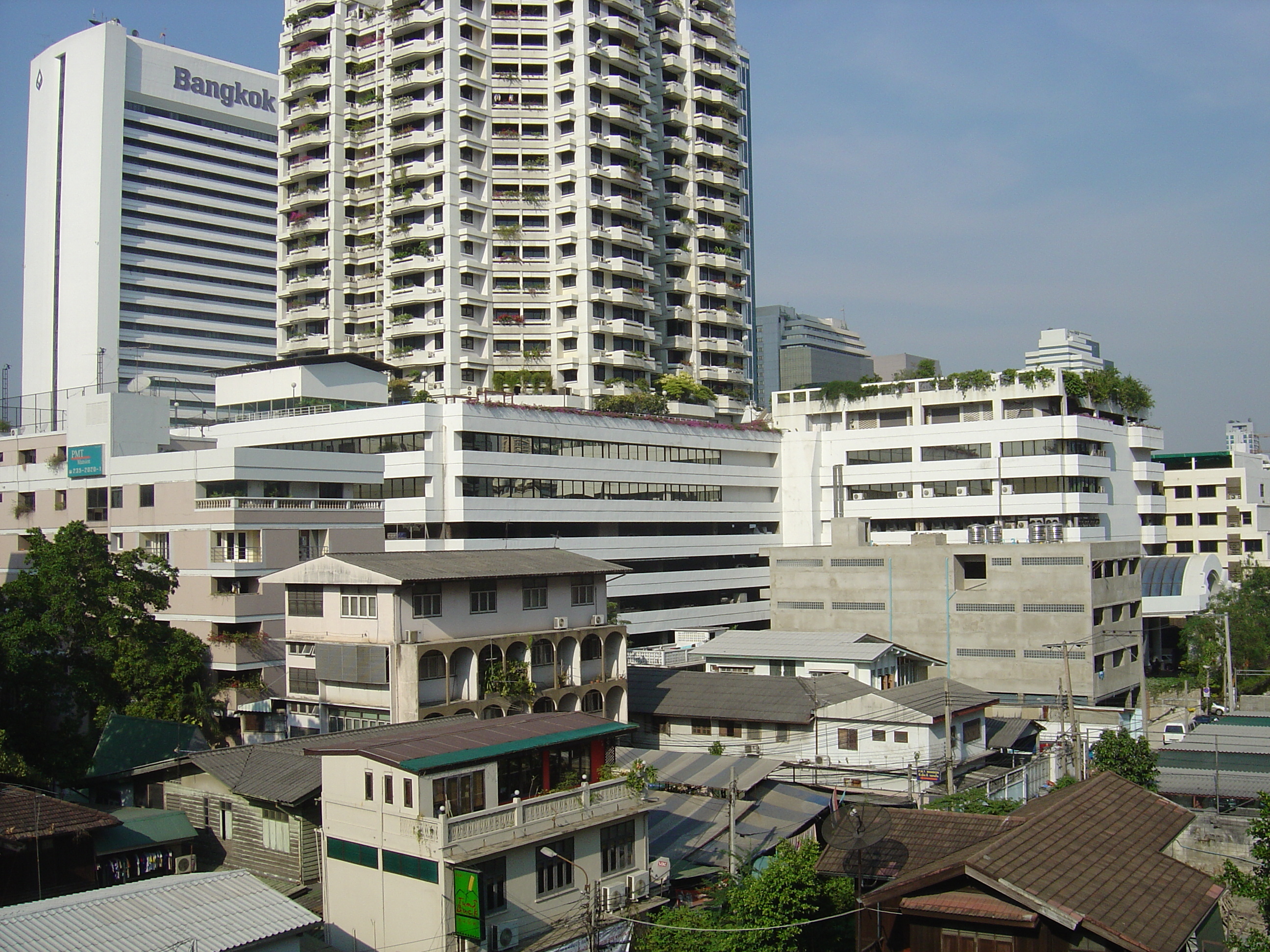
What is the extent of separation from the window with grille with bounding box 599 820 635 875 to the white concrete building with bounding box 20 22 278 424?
99744mm

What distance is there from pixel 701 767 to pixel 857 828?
60.7 ft

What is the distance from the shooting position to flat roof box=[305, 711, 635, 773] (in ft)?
79.3

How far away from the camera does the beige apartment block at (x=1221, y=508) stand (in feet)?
325

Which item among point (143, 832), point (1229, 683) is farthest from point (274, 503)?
point (1229, 683)

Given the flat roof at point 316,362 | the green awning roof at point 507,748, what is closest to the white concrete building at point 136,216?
the flat roof at point 316,362

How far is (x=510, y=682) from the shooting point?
36875 millimetres

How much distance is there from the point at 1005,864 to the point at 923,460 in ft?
229

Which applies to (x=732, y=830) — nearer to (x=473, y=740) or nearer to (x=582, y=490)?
(x=473, y=740)

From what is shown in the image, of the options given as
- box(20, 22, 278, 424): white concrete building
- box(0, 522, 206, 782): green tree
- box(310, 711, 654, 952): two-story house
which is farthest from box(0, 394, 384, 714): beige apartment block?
box(20, 22, 278, 424): white concrete building

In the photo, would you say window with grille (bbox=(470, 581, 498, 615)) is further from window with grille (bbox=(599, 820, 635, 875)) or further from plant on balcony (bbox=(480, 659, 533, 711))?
window with grille (bbox=(599, 820, 635, 875))

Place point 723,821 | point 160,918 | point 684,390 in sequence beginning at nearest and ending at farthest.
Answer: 1. point 160,918
2. point 723,821
3. point 684,390

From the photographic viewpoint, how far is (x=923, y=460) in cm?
8375

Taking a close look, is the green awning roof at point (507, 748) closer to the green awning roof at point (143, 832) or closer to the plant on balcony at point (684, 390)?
the green awning roof at point (143, 832)

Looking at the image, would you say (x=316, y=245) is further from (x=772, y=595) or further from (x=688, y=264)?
(x=772, y=595)
